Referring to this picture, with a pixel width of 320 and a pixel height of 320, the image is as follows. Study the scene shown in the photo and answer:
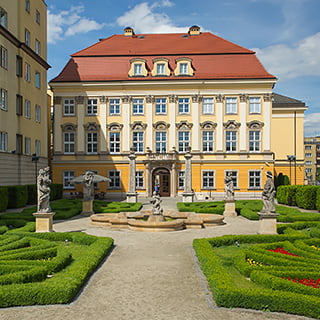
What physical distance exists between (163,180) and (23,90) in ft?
57.3

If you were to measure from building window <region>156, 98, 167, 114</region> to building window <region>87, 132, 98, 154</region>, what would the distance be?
25.1ft

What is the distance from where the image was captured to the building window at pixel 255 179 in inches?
1598

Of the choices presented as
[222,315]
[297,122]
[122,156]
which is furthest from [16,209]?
[297,122]

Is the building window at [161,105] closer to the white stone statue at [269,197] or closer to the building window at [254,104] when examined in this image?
the building window at [254,104]

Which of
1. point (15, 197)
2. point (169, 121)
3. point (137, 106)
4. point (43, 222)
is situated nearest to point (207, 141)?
point (169, 121)

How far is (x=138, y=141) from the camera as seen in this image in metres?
41.2

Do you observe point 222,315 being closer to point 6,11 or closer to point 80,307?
point 80,307

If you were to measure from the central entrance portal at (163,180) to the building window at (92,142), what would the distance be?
293 inches

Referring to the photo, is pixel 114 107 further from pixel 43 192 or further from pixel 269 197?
pixel 269 197

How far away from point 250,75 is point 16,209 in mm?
27959

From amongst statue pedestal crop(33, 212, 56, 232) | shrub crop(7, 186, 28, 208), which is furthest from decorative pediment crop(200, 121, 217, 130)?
Result: statue pedestal crop(33, 212, 56, 232)

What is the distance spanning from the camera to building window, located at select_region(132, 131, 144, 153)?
41.1m

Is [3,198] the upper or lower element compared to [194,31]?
lower

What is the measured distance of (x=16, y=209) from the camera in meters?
26.4
